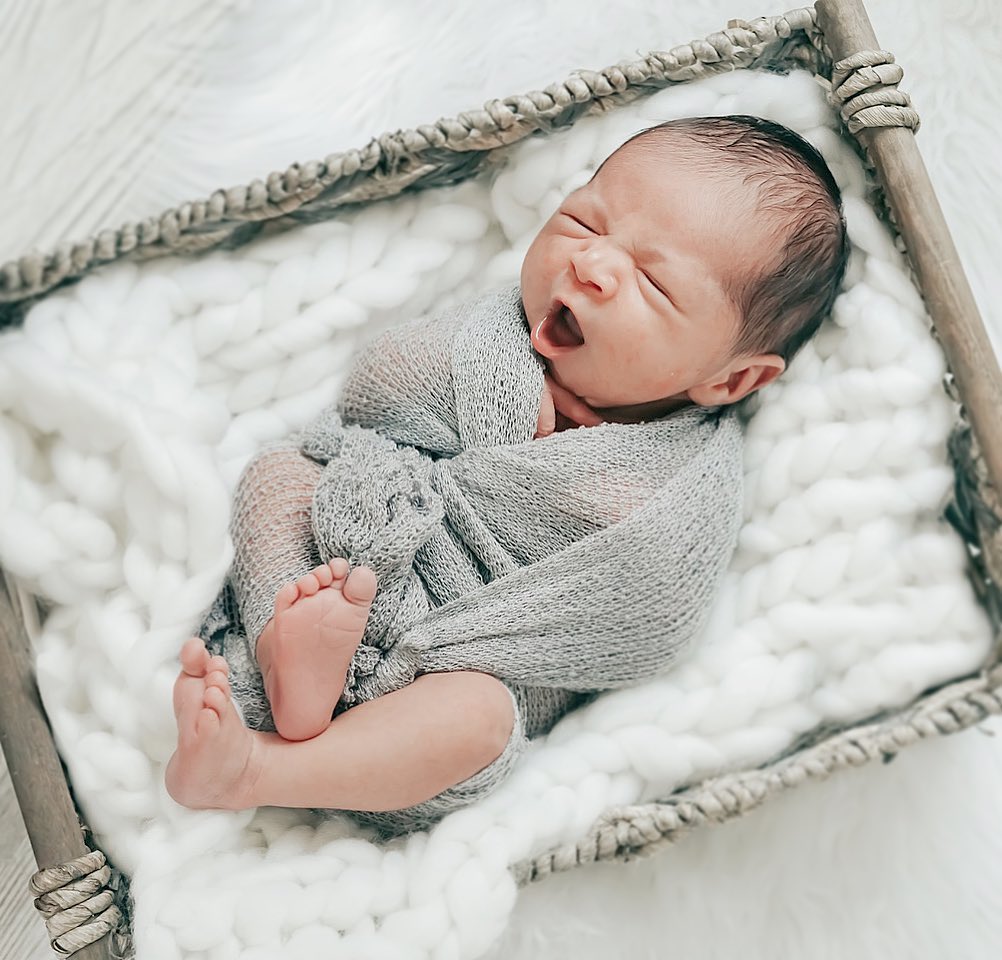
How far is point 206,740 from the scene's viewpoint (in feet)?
2.75

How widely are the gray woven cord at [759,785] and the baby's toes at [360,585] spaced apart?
0.29m

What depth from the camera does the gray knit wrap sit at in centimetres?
99

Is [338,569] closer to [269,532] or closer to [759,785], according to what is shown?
[269,532]

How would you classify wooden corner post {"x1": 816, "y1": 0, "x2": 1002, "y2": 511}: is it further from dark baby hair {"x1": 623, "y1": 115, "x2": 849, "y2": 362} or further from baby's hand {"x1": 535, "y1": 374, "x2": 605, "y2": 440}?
baby's hand {"x1": 535, "y1": 374, "x2": 605, "y2": 440}

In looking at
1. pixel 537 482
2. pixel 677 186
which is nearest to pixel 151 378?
pixel 537 482

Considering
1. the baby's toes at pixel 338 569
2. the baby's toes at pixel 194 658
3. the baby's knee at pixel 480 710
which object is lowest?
the baby's knee at pixel 480 710

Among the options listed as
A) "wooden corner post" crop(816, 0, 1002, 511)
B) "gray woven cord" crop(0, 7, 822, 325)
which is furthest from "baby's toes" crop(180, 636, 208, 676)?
"wooden corner post" crop(816, 0, 1002, 511)

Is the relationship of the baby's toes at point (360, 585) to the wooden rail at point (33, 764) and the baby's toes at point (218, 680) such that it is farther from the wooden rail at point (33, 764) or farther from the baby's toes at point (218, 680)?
the wooden rail at point (33, 764)

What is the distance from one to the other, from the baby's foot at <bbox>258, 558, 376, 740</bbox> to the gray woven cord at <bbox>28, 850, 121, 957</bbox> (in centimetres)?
20

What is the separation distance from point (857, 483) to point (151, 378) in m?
0.67

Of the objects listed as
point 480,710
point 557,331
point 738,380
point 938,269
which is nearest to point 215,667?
point 480,710

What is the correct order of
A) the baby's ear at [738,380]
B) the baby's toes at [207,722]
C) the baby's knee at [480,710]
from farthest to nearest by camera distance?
the baby's ear at [738,380]
the baby's knee at [480,710]
the baby's toes at [207,722]

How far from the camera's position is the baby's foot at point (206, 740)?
84cm

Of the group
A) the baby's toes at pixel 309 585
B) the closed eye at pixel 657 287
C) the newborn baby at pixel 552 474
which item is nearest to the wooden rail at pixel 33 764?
the newborn baby at pixel 552 474
